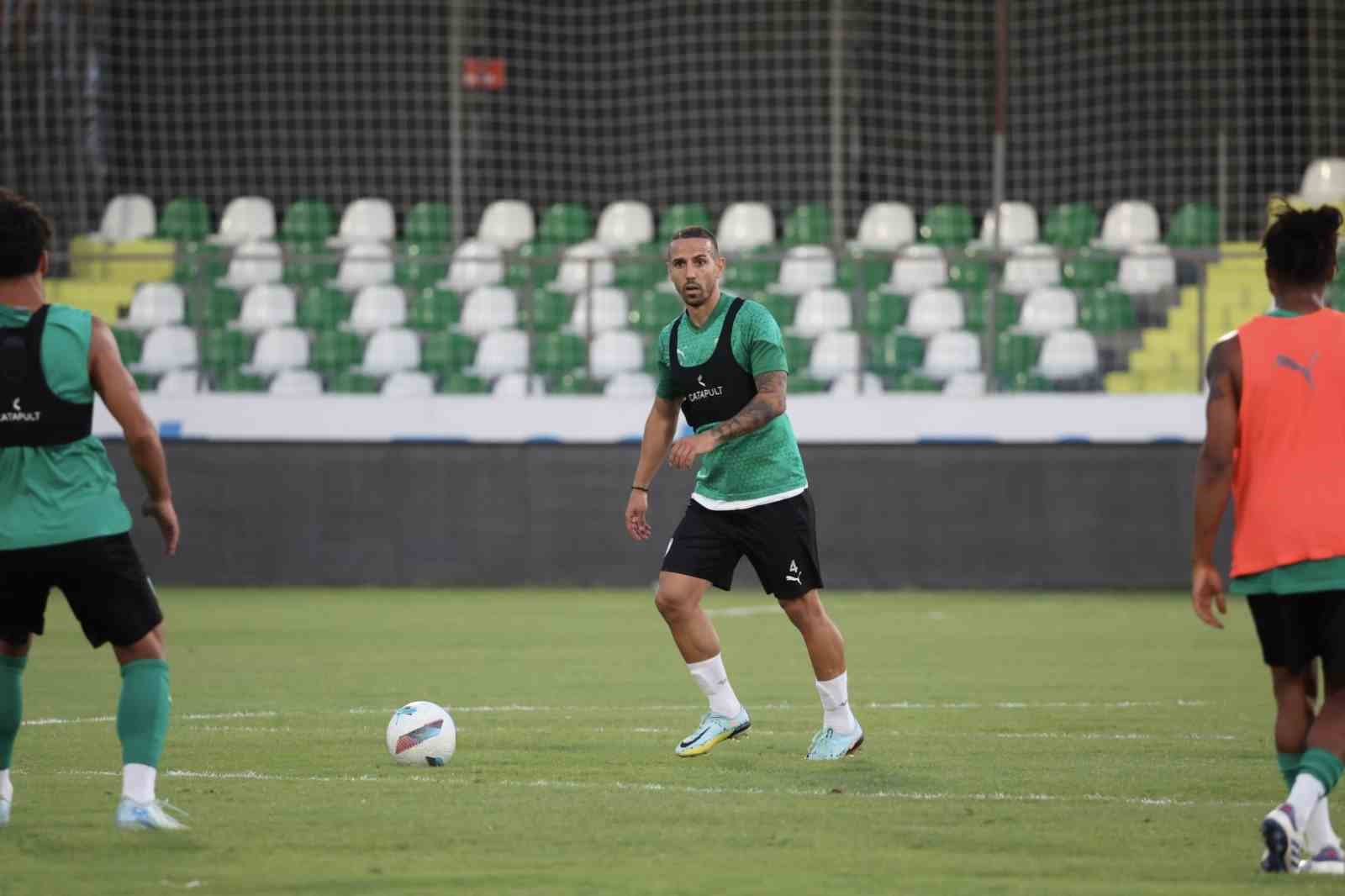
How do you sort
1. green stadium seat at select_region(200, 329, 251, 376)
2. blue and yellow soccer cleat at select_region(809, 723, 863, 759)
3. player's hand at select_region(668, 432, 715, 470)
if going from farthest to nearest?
green stadium seat at select_region(200, 329, 251, 376) < blue and yellow soccer cleat at select_region(809, 723, 863, 759) < player's hand at select_region(668, 432, 715, 470)

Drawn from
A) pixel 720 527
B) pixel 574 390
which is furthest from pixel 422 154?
pixel 720 527

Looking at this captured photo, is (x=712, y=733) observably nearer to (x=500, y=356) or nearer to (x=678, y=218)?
(x=500, y=356)

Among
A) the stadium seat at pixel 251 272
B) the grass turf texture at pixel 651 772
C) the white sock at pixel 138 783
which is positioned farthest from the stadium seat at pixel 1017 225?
the white sock at pixel 138 783

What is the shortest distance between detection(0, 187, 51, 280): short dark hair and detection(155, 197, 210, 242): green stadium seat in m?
19.3

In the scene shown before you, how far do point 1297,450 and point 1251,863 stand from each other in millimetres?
1277

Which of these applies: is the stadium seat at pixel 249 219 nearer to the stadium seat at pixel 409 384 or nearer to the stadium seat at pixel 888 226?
the stadium seat at pixel 409 384

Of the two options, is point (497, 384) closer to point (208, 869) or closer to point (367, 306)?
point (367, 306)

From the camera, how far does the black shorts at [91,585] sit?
649cm

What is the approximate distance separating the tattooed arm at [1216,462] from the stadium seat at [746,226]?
18.9 meters

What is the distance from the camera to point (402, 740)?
27.7 feet

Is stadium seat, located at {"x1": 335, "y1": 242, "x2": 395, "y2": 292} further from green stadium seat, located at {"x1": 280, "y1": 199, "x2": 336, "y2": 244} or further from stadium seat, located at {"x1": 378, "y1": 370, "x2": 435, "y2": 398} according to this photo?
green stadium seat, located at {"x1": 280, "y1": 199, "x2": 336, "y2": 244}

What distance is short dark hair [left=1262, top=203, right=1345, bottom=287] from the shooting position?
20.4ft

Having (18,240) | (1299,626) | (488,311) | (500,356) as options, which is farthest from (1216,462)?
(488,311)

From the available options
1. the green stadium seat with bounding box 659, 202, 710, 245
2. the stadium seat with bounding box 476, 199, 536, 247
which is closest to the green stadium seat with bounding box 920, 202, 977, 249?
the green stadium seat with bounding box 659, 202, 710, 245
